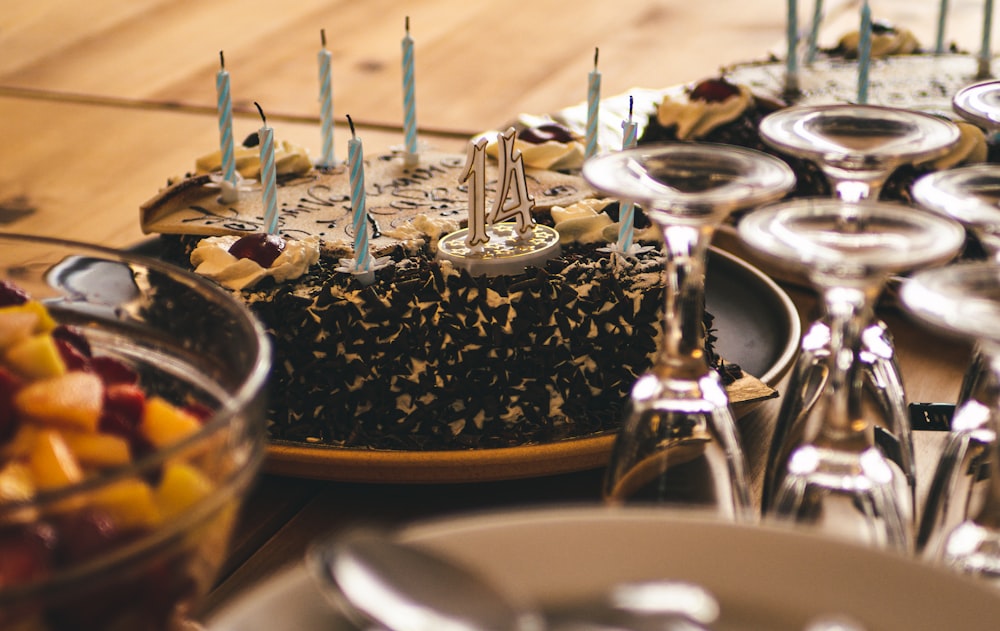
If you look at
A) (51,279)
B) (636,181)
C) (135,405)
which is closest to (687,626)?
(636,181)

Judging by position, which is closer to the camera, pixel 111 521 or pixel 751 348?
pixel 111 521

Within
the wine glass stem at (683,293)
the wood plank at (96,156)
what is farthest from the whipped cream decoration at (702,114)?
the wine glass stem at (683,293)

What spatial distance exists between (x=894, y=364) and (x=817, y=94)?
1.15 meters

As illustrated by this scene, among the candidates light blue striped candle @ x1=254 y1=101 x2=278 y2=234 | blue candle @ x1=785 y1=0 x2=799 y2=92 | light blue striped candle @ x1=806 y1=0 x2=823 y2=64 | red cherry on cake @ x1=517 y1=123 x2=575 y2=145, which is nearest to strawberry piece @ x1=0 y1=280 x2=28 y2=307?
light blue striped candle @ x1=254 y1=101 x2=278 y2=234

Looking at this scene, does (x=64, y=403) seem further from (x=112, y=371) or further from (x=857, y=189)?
(x=857, y=189)

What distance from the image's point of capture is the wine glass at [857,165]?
2.74 ft

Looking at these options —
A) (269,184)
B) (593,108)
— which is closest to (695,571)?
(269,184)

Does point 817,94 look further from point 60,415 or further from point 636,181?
point 60,415

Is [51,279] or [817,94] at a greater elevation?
[51,279]

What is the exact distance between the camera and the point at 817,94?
2.04 metres

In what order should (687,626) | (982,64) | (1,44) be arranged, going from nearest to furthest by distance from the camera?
(687,626) < (982,64) < (1,44)

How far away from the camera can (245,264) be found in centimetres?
129

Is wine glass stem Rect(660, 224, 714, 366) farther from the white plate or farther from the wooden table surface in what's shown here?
the wooden table surface

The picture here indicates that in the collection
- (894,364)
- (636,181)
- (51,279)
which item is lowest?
(894,364)
